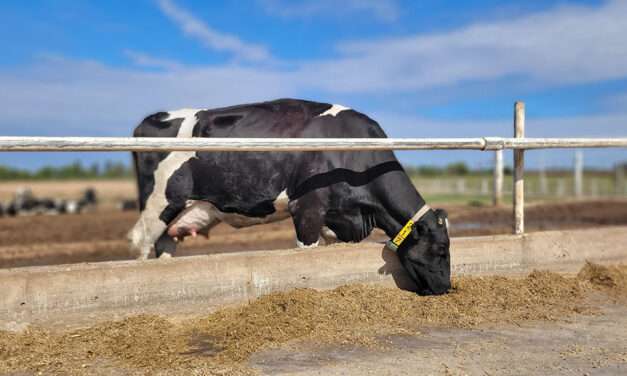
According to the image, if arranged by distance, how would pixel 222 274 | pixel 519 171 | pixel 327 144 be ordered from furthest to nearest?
pixel 519 171
pixel 327 144
pixel 222 274

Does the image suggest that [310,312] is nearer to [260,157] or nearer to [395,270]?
[395,270]

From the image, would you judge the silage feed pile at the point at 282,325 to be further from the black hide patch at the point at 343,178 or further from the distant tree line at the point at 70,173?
the distant tree line at the point at 70,173

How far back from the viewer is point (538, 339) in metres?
3.87

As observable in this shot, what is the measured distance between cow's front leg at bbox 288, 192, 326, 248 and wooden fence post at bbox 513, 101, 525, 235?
1967 mm

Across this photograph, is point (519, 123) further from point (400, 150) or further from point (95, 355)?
point (95, 355)

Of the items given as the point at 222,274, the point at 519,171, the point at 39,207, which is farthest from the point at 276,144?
the point at 39,207

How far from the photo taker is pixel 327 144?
16.1 ft

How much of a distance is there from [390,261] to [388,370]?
1937mm

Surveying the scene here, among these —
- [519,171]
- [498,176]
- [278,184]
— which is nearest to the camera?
[278,184]

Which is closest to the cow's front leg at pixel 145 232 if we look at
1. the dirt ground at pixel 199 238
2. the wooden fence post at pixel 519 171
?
the wooden fence post at pixel 519 171

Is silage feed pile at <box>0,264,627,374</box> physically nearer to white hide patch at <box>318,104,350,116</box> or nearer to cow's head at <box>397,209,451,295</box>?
cow's head at <box>397,209,451,295</box>

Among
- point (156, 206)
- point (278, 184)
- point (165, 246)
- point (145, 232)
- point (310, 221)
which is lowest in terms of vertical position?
point (165, 246)

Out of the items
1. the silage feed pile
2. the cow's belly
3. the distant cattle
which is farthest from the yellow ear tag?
the distant cattle

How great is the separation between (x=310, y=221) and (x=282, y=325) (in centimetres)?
161
